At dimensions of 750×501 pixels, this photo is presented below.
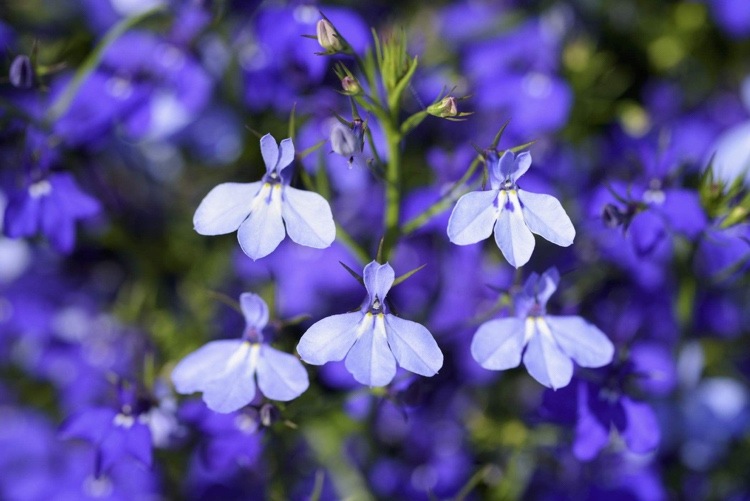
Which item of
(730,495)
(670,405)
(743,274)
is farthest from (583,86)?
(730,495)

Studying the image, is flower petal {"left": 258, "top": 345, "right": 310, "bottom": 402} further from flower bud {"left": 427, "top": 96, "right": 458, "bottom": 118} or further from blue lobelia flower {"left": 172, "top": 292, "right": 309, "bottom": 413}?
flower bud {"left": 427, "top": 96, "right": 458, "bottom": 118}

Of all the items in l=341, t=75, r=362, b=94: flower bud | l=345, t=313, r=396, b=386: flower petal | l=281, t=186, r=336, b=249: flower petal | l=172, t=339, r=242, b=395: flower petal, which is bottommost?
l=172, t=339, r=242, b=395: flower petal

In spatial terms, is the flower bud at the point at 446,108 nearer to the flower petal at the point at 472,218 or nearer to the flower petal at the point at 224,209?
the flower petal at the point at 472,218

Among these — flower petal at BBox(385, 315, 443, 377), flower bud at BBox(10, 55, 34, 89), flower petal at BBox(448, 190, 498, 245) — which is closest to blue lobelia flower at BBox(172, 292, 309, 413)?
flower petal at BBox(385, 315, 443, 377)

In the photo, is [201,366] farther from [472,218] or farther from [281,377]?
[472,218]

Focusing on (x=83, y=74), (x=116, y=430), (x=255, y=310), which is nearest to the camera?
(x=255, y=310)

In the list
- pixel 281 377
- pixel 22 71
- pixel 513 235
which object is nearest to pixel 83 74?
pixel 22 71
